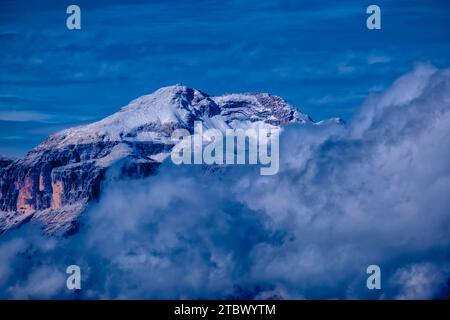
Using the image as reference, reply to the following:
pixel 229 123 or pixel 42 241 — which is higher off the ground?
pixel 229 123

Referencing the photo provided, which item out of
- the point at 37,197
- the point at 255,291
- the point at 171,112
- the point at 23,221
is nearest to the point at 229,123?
the point at 171,112

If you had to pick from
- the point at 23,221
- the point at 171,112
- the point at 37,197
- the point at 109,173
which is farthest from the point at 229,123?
the point at 23,221

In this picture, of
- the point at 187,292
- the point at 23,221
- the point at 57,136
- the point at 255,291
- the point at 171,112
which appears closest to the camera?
the point at 255,291
